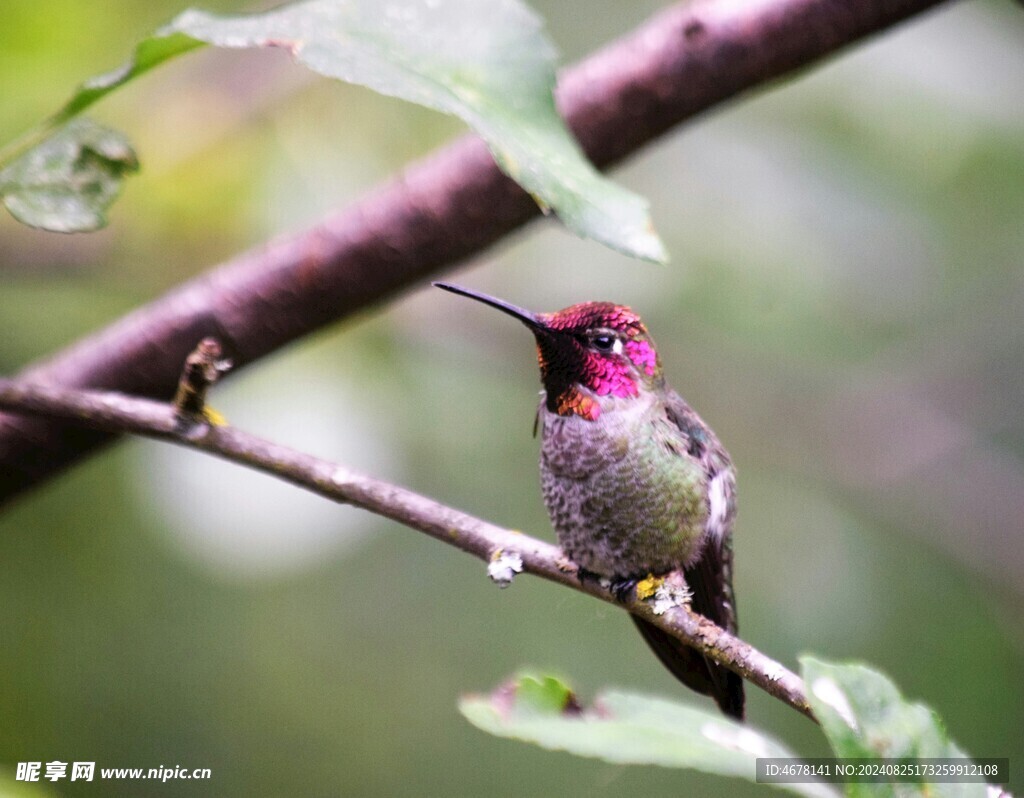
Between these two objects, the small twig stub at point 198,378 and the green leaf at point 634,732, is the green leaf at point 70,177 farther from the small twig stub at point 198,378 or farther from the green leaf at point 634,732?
the green leaf at point 634,732

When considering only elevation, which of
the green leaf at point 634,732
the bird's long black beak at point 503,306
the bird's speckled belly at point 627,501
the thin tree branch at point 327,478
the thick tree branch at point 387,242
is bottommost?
the green leaf at point 634,732

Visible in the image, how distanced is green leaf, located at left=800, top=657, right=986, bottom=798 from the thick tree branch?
1.23 m

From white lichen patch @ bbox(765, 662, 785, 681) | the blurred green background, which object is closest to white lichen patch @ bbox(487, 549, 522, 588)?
white lichen patch @ bbox(765, 662, 785, 681)

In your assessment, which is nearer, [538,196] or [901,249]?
[538,196]

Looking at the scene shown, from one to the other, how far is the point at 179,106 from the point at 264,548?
1.38 m

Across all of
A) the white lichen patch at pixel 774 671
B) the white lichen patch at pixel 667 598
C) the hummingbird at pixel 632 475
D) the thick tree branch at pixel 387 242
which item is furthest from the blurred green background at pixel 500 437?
the white lichen patch at pixel 774 671

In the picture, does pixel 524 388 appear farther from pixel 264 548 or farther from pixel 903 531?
pixel 903 531

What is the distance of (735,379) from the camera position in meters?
4.00

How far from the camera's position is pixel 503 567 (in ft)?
5.41

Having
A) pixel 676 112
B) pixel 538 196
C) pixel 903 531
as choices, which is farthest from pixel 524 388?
pixel 538 196

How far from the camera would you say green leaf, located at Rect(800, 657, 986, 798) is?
1114 millimetres

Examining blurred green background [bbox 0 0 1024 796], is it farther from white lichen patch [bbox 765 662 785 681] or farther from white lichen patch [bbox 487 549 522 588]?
white lichen patch [bbox 765 662 785 681]

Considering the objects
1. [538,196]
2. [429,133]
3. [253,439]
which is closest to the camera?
[538,196]

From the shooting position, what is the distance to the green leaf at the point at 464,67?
131cm
